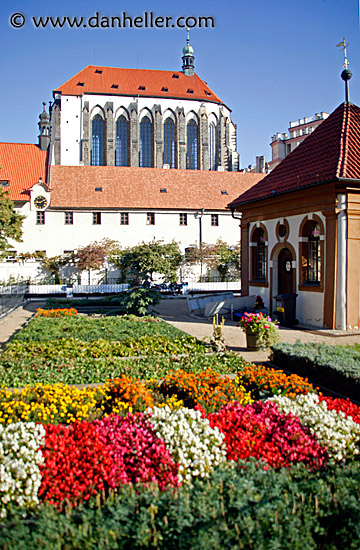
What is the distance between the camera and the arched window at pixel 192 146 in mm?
69375

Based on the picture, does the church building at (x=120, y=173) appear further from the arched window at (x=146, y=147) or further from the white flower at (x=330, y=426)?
the white flower at (x=330, y=426)

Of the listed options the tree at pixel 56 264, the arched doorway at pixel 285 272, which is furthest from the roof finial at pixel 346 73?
the tree at pixel 56 264

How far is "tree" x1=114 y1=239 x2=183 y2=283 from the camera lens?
3601 centimetres

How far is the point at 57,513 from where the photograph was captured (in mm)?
4215

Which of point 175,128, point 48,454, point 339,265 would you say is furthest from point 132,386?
point 175,128

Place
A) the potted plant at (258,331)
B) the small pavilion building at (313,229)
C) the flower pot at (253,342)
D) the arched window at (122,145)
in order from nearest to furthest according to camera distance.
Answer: the potted plant at (258,331) → the flower pot at (253,342) → the small pavilion building at (313,229) → the arched window at (122,145)

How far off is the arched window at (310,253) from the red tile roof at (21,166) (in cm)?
3006

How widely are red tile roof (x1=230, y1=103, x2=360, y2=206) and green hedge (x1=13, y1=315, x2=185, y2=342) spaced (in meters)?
7.38

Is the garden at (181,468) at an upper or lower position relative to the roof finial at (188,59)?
lower

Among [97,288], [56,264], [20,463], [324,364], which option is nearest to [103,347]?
[324,364]

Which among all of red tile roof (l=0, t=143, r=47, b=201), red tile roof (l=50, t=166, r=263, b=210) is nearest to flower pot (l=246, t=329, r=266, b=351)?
red tile roof (l=50, t=166, r=263, b=210)

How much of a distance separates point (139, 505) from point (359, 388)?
517 centimetres

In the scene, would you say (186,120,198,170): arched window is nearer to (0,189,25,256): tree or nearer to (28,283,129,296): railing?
(28,283,129,296): railing

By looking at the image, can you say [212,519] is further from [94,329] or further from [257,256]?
[257,256]
